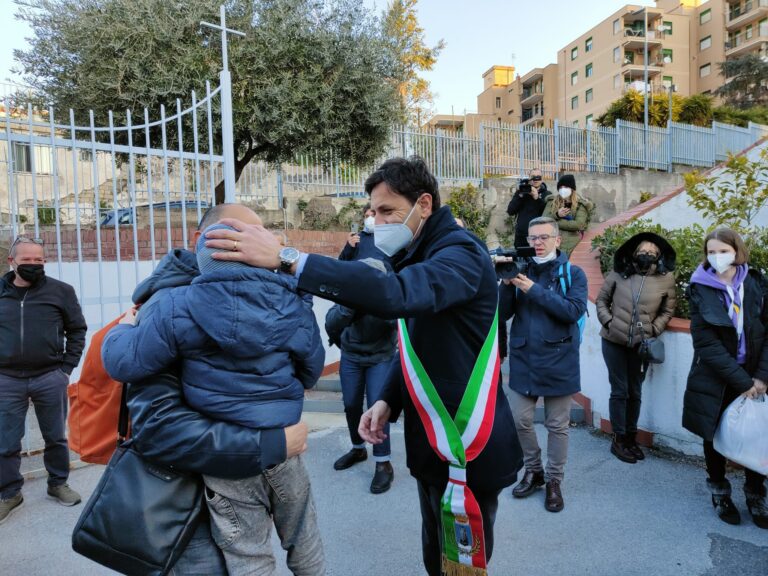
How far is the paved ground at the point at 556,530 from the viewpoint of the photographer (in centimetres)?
310

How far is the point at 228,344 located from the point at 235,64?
820cm

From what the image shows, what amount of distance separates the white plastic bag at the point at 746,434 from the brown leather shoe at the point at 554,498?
1.03m

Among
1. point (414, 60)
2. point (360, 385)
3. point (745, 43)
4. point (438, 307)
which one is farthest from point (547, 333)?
point (745, 43)

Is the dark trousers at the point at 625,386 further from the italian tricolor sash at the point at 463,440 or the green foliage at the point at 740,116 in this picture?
the green foliage at the point at 740,116

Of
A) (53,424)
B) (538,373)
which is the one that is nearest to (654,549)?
(538,373)

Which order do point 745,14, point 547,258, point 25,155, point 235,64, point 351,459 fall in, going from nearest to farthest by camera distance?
point 547,258
point 351,459
point 25,155
point 235,64
point 745,14

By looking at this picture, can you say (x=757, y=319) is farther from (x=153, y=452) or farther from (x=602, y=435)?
(x=153, y=452)

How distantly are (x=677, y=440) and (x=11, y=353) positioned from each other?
5.08 metres

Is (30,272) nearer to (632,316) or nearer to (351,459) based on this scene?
(351,459)

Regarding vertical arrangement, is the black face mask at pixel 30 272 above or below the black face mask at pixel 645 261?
above

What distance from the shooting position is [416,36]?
19.8m

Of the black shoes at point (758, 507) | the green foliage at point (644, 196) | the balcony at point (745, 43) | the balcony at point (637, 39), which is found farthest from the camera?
the balcony at point (637, 39)

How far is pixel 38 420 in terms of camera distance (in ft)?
12.9

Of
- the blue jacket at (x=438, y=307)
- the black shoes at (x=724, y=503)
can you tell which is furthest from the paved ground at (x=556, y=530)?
the blue jacket at (x=438, y=307)
